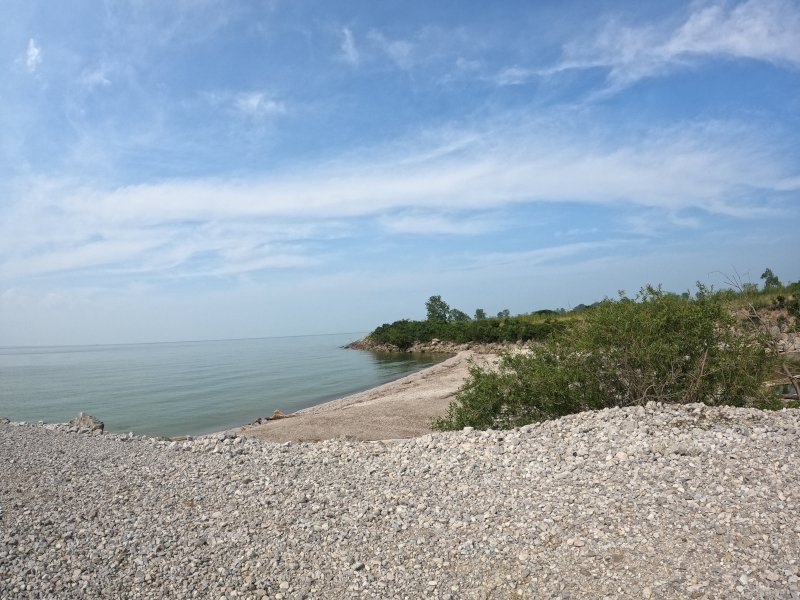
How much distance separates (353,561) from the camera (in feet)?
18.3

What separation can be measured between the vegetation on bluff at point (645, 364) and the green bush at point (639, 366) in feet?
0.06

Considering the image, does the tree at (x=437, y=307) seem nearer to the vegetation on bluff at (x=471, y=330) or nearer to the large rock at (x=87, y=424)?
the vegetation on bluff at (x=471, y=330)

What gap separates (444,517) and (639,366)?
240 inches

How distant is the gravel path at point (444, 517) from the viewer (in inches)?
200

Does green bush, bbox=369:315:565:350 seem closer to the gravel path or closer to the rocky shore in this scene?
the rocky shore

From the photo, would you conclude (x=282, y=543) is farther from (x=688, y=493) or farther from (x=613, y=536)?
(x=688, y=493)

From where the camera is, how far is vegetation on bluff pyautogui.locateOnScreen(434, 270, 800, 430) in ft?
34.2

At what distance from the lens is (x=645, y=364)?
10.4 metres

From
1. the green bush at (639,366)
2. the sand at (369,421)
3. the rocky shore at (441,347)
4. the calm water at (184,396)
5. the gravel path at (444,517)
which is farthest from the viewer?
the rocky shore at (441,347)

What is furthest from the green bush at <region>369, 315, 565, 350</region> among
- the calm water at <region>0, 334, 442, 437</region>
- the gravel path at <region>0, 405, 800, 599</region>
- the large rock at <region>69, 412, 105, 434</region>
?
the gravel path at <region>0, 405, 800, 599</region>

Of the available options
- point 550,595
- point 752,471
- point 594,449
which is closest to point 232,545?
point 550,595

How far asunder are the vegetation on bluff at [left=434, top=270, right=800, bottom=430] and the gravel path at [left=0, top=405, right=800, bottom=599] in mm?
1376

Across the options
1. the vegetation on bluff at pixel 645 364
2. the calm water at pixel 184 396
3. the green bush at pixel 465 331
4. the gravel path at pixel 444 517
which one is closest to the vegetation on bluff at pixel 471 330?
the green bush at pixel 465 331

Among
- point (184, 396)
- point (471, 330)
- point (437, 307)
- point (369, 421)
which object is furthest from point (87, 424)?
point (437, 307)
